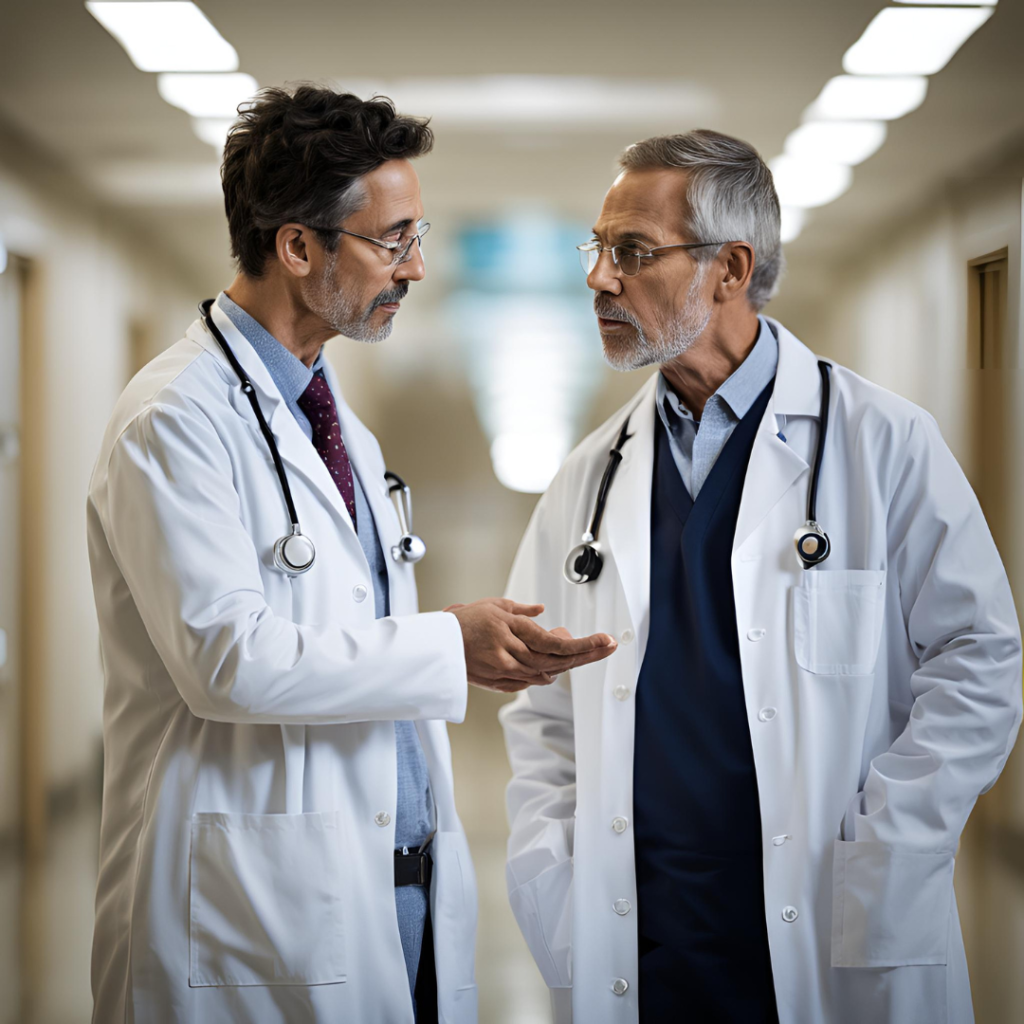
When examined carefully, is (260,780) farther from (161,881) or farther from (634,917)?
(634,917)

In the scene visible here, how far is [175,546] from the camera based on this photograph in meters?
1.27

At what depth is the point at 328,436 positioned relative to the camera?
1620 millimetres

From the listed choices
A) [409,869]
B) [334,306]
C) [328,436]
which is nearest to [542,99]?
[334,306]

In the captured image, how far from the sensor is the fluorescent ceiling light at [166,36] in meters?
2.28

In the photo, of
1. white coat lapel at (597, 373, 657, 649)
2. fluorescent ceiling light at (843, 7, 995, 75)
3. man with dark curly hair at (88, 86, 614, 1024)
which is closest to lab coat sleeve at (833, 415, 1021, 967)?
white coat lapel at (597, 373, 657, 649)

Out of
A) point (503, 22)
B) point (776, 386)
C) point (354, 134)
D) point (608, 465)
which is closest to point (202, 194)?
point (503, 22)

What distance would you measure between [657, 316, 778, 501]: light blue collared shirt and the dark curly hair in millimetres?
688

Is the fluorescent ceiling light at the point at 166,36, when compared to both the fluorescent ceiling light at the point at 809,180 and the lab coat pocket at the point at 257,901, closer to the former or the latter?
the fluorescent ceiling light at the point at 809,180

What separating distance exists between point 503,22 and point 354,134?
95cm

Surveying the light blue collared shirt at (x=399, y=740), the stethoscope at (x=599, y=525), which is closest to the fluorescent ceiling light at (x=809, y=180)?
the stethoscope at (x=599, y=525)

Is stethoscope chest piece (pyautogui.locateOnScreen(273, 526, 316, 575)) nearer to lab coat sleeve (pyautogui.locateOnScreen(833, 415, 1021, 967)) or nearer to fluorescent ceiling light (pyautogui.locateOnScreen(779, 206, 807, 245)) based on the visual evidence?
lab coat sleeve (pyautogui.locateOnScreen(833, 415, 1021, 967))

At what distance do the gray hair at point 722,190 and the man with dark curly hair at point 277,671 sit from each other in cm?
48

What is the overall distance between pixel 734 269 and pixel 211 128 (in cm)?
142

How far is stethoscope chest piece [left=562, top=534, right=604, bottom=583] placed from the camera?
170cm
